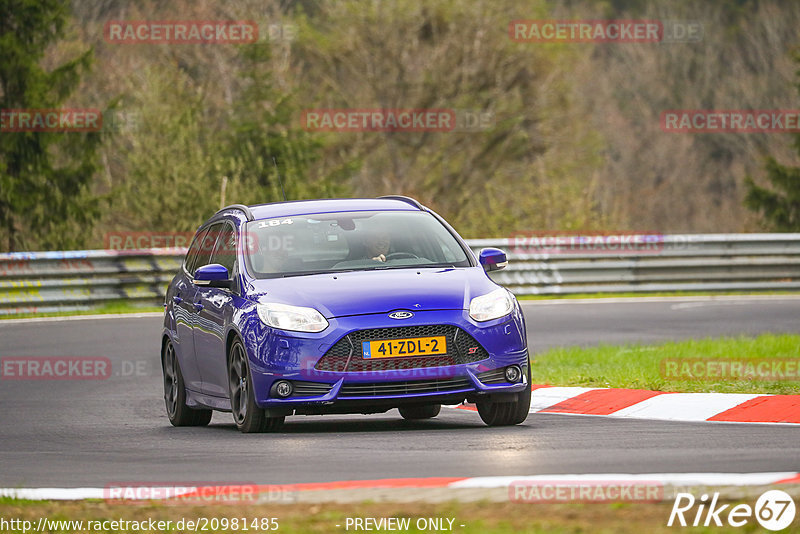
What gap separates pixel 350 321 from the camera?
9.86 meters

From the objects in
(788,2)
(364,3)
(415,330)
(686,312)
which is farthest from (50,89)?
(788,2)

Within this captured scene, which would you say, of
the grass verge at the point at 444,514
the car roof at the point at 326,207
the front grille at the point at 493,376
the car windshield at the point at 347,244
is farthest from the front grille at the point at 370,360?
the grass verge at the point at 444,514

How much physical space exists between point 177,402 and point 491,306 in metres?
3.03

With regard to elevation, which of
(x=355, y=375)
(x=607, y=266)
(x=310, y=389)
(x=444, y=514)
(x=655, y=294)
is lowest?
(x=655, y=294)

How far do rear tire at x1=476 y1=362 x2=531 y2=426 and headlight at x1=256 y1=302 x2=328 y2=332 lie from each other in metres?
1.29

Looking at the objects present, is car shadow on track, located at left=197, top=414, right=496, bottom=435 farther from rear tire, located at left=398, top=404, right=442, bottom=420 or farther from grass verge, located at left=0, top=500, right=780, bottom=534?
grass verge, located at left=0, top=500, right=780, bottom=534

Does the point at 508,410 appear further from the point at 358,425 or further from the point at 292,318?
the point at 292,318

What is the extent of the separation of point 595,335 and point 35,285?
9.69 metres

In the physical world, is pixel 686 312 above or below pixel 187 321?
below

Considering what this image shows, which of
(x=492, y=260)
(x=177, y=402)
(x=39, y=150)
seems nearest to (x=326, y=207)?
(x=492, y=260)

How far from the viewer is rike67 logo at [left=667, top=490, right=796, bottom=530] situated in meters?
6.04

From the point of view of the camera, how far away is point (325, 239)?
36.2 ft

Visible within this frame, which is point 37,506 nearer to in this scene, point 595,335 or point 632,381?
point 632,381

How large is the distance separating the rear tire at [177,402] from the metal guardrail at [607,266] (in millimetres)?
12909
